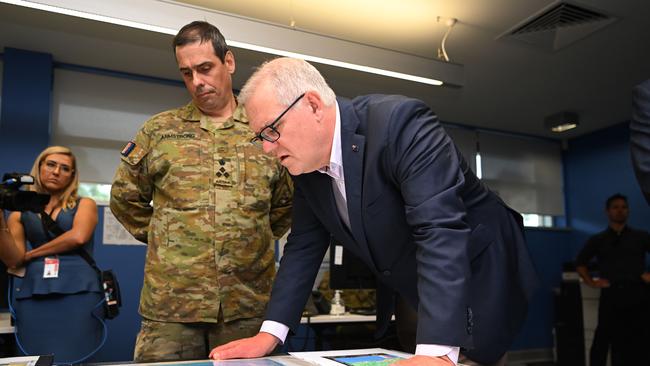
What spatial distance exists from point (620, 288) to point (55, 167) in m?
4.60

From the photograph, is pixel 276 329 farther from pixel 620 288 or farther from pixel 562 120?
pixel 562 120

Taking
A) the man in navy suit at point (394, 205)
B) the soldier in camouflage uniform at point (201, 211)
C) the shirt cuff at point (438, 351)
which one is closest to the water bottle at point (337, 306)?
the soldier in camouflage uniform at point (201, 211)

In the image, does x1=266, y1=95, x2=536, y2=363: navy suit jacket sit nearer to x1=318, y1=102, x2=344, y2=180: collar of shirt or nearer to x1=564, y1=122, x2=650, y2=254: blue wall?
x1=318, y1=102, x2=344, y2=180: collar of shirt

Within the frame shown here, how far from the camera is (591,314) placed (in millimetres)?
5711

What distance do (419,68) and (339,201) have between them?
2.58 metres

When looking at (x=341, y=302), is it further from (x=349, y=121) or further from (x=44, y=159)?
(x=349, y=121)

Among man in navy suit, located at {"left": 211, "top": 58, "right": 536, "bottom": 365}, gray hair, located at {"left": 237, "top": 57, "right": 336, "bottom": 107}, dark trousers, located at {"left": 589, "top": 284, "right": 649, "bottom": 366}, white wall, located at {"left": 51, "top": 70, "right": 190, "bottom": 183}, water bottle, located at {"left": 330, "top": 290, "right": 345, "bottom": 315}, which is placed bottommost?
dark trousers, located at {"left": 589, "top": 284, "right": 649, "bottom": 366}

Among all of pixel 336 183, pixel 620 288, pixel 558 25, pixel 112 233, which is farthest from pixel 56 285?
pixel 620 288

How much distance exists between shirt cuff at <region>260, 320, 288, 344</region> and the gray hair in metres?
0.51

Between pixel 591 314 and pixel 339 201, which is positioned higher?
pixel 339 201

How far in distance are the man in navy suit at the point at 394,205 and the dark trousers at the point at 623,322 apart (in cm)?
422

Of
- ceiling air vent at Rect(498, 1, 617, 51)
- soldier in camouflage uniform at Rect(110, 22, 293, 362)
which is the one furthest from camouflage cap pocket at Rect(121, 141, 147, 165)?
ceiling air vent at Rect(498, 1, 617, 51)

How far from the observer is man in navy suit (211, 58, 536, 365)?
987 millimetres

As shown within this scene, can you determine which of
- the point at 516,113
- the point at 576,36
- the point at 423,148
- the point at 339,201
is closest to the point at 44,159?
the point at 339,201
